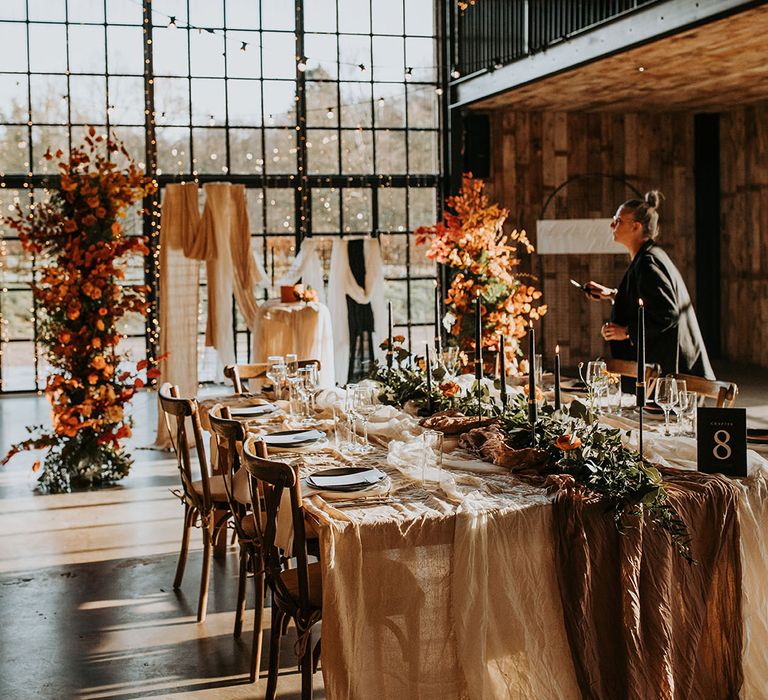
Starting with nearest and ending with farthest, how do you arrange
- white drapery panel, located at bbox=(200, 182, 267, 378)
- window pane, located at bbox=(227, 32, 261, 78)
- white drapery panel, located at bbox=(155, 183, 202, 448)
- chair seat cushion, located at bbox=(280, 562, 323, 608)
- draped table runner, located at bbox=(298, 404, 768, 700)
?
1. draped table runner, located at bbox=(298, 404, 768, 700)
2. chair seat cushion, located at bbox=(280, 562, 323, 608)
3. white drapery panel, located at bbox=(155, 183, 202, 448)
4. white drapery panel, located at bbox=(200, 182, 267, 378)
5. window pane, located at bbox=(227, 32, 261, 78)

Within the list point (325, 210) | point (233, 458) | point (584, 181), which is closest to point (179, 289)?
point (325, 210)

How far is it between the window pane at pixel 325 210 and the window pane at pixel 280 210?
0.26 m

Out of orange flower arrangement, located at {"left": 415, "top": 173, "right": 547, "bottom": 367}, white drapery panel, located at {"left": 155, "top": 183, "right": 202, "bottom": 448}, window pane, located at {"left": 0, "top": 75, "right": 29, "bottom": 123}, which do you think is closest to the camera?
orange flower arrangement, located at {"left": 415, "top": 173, "right": 547, "bottom": 367}

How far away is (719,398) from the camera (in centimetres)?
388

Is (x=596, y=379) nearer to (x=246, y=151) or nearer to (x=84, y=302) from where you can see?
(x=84, y=302)

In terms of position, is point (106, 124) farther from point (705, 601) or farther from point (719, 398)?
point (705, 601)

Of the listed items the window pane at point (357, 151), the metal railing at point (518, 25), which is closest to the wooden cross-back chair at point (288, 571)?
the metal railing at point (518, 25)

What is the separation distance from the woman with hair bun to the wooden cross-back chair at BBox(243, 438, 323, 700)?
7.66 ft

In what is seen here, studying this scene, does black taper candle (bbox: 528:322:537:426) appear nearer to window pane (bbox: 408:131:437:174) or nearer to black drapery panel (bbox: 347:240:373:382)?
black drapery panel (bbox: 347:240:373:382)

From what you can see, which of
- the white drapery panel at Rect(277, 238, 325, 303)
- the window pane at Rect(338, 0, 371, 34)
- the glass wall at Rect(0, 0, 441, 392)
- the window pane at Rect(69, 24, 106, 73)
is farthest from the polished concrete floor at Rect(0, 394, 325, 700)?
the window pane at Rect(338, 0, 371, 34)

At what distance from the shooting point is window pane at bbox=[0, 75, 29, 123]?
10.5 m

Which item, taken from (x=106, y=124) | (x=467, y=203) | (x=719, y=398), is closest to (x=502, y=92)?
(x=467, y=203)

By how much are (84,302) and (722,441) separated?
4.35 meters

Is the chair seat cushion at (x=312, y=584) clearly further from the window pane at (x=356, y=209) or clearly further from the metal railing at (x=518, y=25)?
the window pane at (x=356, y=209)
